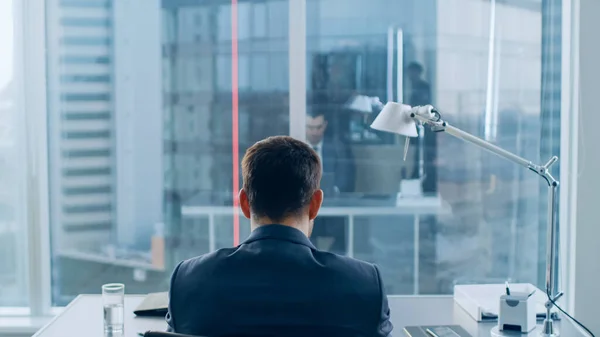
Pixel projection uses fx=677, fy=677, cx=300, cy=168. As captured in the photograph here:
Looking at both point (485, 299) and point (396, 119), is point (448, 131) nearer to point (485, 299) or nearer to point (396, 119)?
point (396, 119)

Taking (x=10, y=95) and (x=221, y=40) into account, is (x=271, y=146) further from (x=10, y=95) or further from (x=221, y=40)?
(x=10, y=95)

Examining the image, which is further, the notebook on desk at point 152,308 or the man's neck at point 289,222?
the notebook on desk at point 152,308

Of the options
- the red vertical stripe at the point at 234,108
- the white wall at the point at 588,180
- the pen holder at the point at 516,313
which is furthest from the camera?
the red vertical stripe at the point at 234,108

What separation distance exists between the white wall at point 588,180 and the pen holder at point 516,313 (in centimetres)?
107

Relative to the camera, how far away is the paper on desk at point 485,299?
2.04m

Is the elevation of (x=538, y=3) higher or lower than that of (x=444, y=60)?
higher

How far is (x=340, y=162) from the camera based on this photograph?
317cm

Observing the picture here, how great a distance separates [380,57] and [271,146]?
1632 millimetres

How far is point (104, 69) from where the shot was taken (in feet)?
10.3

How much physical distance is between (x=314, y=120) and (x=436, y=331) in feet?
4.72

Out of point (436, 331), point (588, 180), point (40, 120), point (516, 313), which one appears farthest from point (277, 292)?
point (40, 120)

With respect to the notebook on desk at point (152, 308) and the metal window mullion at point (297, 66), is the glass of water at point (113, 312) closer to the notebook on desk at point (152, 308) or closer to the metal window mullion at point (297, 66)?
the notebook on desk at point (152, 308)

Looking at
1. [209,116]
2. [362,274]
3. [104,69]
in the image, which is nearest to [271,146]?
[362,274]

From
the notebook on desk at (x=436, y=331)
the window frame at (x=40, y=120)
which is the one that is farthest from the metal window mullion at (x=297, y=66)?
the notebook on desk at (x=436, y=331)
